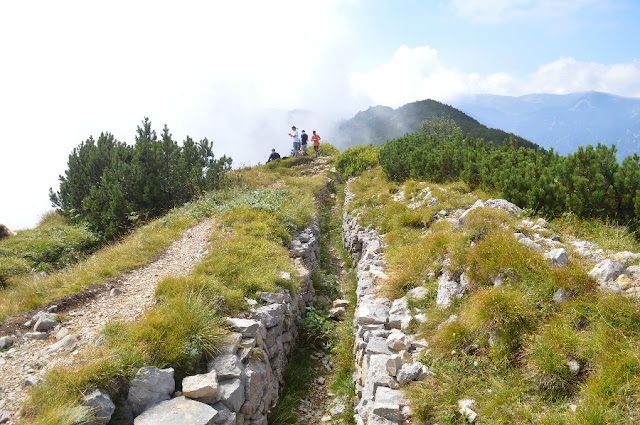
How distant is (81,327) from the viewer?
789cm

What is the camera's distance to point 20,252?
16562mm

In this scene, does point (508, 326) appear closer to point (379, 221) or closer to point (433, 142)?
point (379, 221)

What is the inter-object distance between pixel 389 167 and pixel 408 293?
14.0 meters

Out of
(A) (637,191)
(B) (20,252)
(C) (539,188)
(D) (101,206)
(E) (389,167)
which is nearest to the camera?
(A) (637,191)

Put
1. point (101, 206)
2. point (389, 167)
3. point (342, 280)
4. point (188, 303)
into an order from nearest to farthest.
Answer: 1. point (188, 303)
2. point (342, 280)
3. point (101, 206)
4. point (389, 167)

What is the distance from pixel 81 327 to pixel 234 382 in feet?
12.3

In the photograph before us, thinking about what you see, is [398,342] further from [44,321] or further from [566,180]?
[566,180]

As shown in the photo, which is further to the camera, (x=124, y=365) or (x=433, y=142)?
(x=433, y=142)

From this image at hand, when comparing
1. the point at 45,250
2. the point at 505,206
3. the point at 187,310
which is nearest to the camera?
the point at 187,310

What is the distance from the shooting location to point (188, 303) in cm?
786

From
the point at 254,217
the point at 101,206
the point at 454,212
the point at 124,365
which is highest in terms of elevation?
the point at 101,206

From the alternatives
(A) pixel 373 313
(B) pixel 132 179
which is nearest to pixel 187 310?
(A) pixel 373 313

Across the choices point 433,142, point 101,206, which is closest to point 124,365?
point 101,206

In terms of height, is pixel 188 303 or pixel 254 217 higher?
pixel 254 217
